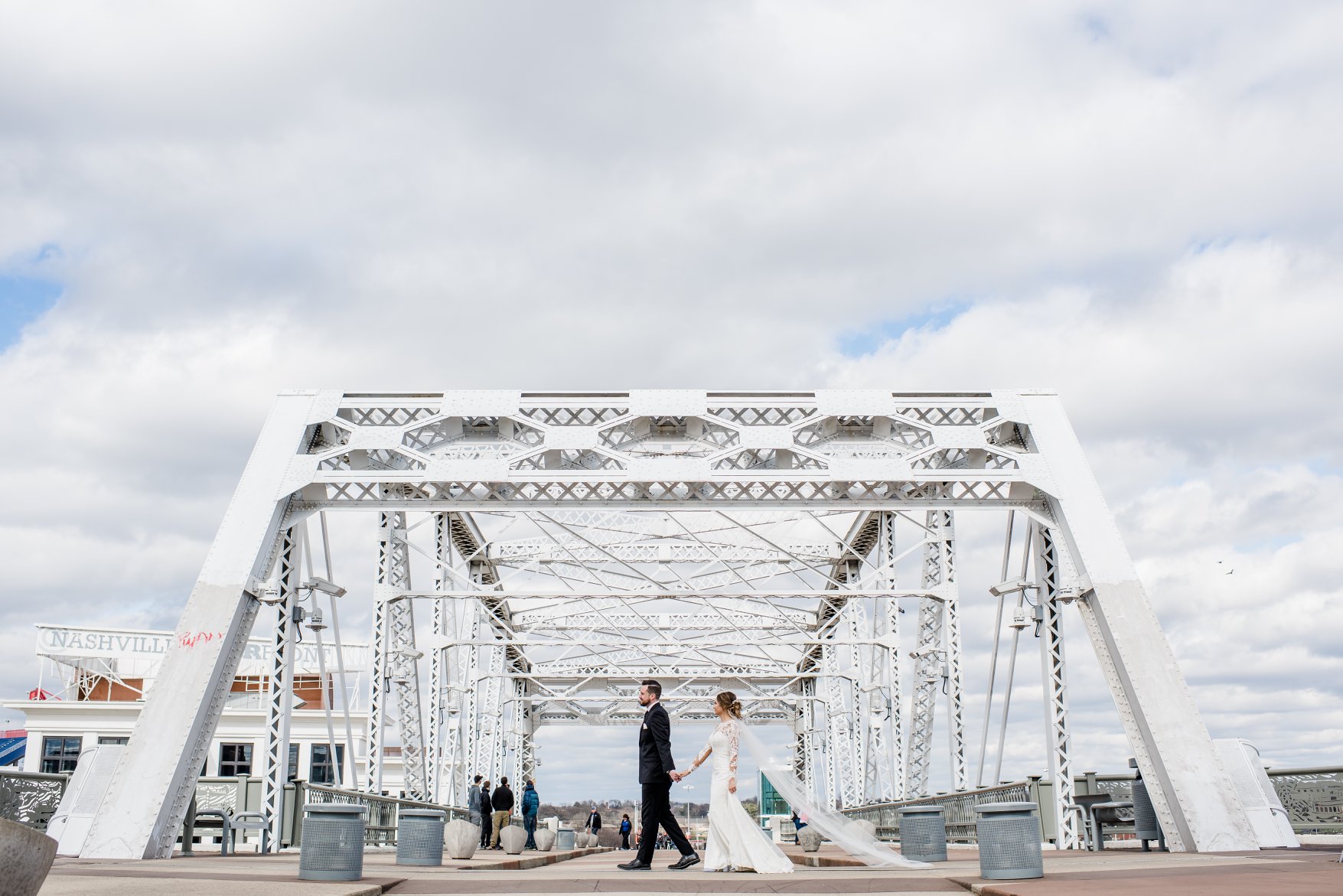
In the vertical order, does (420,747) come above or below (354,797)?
above

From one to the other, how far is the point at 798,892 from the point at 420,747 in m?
18.7

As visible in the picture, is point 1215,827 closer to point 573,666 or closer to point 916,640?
point 916,640

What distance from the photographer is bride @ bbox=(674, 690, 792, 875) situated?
33.2 ft

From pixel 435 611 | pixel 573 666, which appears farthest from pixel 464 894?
pixel 573 666

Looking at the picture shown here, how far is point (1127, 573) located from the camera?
50.0 ft

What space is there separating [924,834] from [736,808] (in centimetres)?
279

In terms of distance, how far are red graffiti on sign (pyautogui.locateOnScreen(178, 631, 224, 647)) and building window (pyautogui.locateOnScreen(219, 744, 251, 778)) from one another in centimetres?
2982

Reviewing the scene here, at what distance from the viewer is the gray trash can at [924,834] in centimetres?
1195

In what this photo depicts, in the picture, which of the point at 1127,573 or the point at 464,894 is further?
the point at 1127,573

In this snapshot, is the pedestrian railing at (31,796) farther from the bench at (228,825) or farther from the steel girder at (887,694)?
the steel girder at (887,694)

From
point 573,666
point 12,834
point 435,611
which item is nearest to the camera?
point 12,834

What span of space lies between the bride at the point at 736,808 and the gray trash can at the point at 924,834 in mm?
265

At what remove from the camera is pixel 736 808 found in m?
10.4

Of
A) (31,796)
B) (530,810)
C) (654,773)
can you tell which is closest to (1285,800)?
(654,773)
